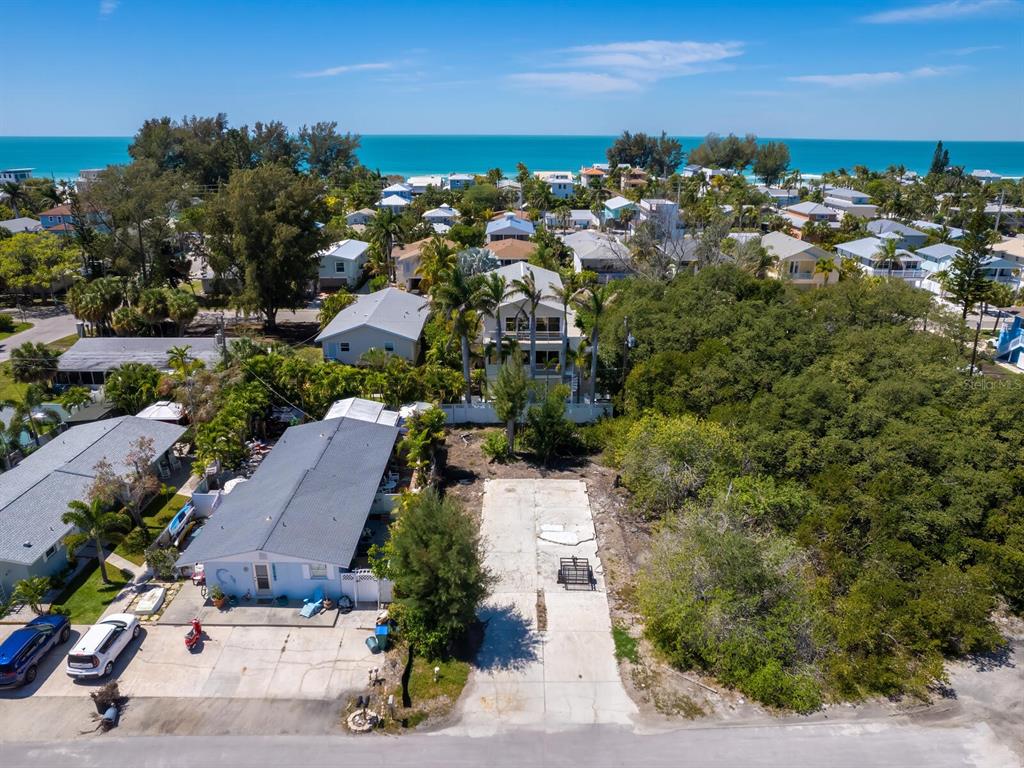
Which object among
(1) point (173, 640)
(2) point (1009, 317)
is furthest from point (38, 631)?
(2) point (1009, 317)

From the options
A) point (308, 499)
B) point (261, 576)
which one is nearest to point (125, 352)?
point (308, 499)

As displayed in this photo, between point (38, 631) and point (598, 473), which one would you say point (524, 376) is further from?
point (38, 631)

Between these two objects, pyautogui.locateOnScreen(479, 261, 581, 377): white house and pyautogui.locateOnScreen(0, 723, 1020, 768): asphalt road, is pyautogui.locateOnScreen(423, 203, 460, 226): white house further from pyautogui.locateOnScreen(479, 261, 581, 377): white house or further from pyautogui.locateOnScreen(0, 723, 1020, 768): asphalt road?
pyautogui.locateOnScreen(0, 723, 1020, 768): asphalt road

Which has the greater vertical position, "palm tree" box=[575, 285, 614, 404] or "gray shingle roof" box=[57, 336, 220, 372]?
"palm tree" box=[575, 285, 614, 404]

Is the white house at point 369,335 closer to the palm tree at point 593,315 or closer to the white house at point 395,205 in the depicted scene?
the palm tree at point 593,315

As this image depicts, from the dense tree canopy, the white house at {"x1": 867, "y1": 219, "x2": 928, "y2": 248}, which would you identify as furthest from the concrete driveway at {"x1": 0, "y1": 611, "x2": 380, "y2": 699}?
the white house at {"x1": 867, "y1": 219, "x2": 928, "y2": 248}

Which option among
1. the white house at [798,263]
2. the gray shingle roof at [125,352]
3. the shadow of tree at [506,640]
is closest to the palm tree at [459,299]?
the gray shingle roof at [125,352]
